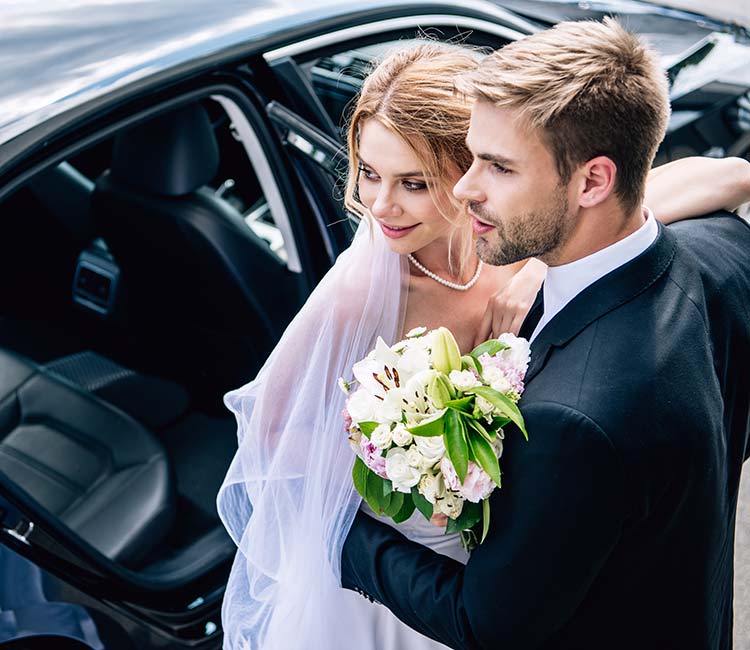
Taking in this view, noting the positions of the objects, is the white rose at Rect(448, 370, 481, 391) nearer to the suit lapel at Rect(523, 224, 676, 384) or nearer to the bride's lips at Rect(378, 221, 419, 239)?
the suit lapel at Rect(523, 224, 676, 384)

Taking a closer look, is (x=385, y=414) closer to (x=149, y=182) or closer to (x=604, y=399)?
(x=604, y=399)

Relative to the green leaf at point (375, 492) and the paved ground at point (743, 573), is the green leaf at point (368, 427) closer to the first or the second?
the green leaf at point (375, 492)

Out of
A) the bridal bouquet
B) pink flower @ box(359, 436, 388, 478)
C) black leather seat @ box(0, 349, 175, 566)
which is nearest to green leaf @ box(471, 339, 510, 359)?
the bridal bouquet

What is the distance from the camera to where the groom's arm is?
125 centimetres

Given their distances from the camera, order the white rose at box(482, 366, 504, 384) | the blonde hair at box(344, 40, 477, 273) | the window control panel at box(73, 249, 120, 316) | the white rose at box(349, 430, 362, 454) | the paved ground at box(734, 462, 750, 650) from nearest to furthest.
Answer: the white rose at box(482, 366, 504, 384)
the white rose at box(349, 430, 362, 454)
the blonde hair at box(344, 40, 477, 273)
the paved ground at box(734, 462, 750, 650)
the window control panel at box(73, 249, 120, 316)

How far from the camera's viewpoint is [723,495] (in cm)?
146

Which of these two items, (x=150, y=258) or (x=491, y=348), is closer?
(x=491, y=348)

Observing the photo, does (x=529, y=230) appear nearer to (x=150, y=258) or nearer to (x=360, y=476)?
(x=360, y=476)

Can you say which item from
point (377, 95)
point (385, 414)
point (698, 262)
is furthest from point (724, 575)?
point (377, 95)

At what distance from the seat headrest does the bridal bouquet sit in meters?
1.20

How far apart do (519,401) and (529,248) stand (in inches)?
8.8

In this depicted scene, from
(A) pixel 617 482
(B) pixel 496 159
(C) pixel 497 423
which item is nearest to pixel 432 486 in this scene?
(C) pixel 497 423

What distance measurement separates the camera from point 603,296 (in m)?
1.37

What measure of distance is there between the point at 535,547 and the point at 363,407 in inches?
13.1
